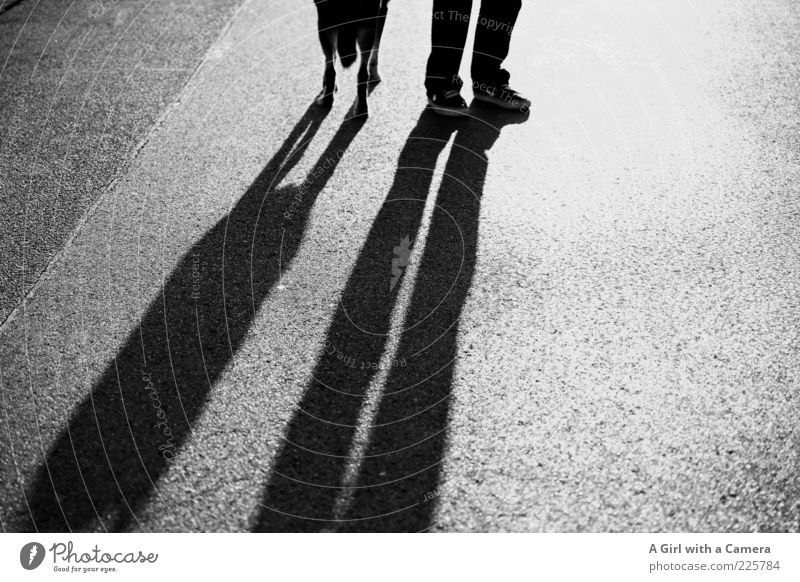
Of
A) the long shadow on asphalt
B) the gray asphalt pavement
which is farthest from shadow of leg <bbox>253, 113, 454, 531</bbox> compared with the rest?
the gray asphalt pavement

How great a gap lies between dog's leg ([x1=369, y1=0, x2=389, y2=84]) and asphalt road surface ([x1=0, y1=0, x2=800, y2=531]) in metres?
0.17

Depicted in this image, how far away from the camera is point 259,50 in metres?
5.83

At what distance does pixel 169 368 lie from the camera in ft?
10.6

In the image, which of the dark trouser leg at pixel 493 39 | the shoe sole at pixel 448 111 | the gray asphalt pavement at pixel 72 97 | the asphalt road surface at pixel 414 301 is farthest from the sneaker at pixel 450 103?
the gray asphalt pavement at pixel 72 97

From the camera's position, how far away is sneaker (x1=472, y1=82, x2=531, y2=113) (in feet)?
16.2

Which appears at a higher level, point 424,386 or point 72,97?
point 72,97

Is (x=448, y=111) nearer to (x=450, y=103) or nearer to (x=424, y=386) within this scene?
(x=450, y=103)

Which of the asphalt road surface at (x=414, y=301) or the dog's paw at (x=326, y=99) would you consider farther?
the dog's paw at (x=326, y=99)

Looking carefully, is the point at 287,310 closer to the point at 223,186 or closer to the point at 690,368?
the point at 223,186

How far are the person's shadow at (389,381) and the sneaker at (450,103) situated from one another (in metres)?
0.68

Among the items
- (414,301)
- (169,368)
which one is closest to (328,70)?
(414,301)
